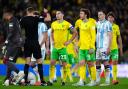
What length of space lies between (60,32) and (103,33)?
1316mm

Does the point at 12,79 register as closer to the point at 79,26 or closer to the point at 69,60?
the point at 79,26

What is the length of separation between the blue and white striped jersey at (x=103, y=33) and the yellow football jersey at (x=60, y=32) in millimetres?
954

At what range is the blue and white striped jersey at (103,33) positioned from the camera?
17.3 metres

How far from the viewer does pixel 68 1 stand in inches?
1300

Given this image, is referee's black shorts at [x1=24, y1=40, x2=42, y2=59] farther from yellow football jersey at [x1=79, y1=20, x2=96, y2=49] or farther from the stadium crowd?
yellow football jersey at [x1=79, y1=20, x2=96, y2=49]

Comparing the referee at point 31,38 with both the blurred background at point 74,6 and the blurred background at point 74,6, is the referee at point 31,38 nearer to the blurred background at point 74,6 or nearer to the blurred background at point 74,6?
the blurred background at point 74,6

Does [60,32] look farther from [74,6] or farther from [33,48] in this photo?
[74,6]

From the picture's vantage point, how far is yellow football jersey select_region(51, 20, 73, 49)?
1733 cm

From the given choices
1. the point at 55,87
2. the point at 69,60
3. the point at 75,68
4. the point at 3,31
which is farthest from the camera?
the point at 3,31

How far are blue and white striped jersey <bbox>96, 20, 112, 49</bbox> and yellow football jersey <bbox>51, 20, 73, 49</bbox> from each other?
954 mm

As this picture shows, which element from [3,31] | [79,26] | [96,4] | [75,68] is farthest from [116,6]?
[79,26]

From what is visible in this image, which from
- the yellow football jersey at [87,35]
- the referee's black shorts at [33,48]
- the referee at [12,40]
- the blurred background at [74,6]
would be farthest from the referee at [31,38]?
the blurred background at [74,6]

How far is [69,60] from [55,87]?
16.5ft

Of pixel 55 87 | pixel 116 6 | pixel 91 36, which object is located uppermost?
pixel 116 6
